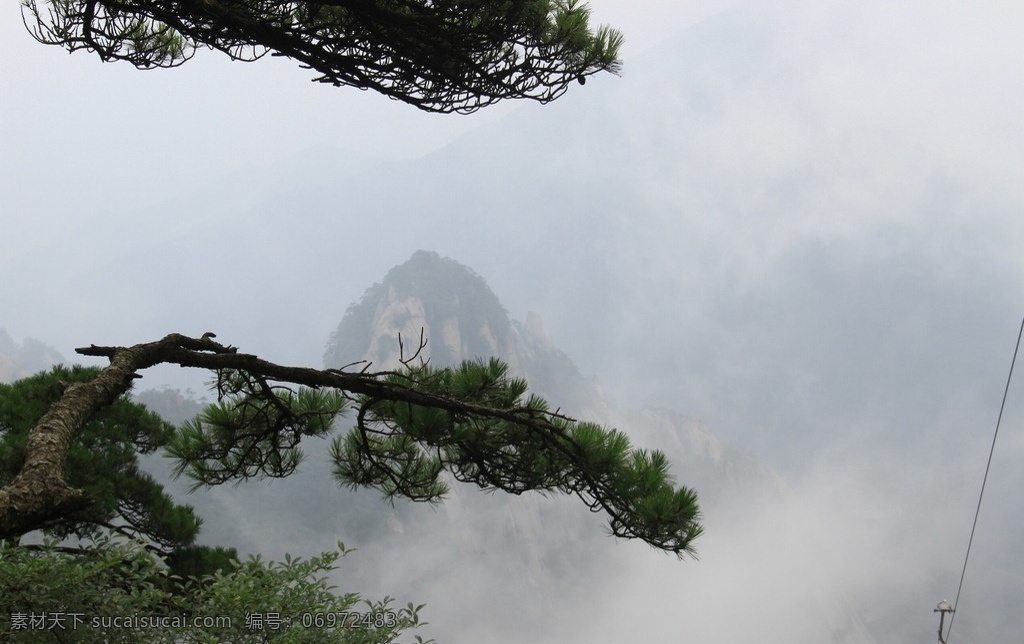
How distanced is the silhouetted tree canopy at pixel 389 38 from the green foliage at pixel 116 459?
1183mm

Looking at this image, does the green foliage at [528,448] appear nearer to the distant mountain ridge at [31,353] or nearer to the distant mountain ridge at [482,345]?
the distant mountain ridge at [482,345]

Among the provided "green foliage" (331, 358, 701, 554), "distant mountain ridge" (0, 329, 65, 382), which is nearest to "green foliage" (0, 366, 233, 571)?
"green foliage" (331, 358, 701, 554)

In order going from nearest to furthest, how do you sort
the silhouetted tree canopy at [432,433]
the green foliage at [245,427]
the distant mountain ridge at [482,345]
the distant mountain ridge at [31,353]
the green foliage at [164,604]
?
1. the green foliage at [164,604]
2. the silhouetted tree canopy at [432,433]
3. the green foliage at [245,427]
4. the distant mountain ridge at [482,345]
5. the distant mountain ridge at [31,353]

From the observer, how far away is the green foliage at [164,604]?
1.41 m

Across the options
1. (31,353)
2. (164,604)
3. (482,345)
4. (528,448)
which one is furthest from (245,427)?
(31,353)

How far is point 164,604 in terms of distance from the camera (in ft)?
5.19

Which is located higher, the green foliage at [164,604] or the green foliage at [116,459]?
the green foliage at [116,459]

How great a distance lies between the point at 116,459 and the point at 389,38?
175 cm

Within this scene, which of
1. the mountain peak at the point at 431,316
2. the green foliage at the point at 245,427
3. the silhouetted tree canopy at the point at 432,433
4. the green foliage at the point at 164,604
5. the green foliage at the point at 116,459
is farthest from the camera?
the mountain peak at the point at 431,316

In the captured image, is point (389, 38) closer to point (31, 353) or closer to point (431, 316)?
point (431, 316)

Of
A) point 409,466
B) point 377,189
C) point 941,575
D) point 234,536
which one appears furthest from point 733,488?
point 377,189

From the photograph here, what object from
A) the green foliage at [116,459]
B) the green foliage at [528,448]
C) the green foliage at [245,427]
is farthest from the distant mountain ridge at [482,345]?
the green foliage at [528,448]

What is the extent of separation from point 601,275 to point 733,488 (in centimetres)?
3356

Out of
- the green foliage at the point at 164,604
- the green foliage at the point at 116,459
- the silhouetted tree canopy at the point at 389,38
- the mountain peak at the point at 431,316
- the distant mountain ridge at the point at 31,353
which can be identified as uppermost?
the mountain peak at the point at 431,316
